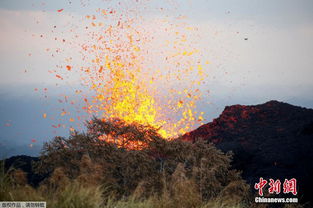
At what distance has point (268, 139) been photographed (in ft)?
62.2

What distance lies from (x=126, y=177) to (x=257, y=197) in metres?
5.00

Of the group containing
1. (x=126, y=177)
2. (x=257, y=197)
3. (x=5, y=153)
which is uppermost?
(x=5, y=153)

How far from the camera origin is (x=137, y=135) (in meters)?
12.2

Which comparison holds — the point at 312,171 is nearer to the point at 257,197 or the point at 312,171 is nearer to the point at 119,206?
the point at 257,197

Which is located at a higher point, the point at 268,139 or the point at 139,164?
the point at 268,139

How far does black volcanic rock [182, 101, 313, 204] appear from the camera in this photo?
15617mm

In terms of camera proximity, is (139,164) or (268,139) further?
(268,139)

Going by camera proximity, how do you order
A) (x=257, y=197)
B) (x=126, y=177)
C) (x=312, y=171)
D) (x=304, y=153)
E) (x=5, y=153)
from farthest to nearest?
(x=304, y=153) → (x=312, y=171) → (x=257, y=197) → (x=126, y=177) → (x=5, y=153)

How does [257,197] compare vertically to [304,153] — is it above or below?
below

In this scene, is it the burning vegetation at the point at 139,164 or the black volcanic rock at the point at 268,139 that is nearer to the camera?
the burning vegetation at the point at 139,164

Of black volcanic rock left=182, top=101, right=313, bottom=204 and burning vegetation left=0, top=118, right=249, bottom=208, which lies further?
black volcanic rock left=182, top=101, right=313, bottom=204

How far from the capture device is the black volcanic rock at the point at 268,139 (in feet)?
51.2

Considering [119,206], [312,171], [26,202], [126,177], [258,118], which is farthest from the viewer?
[258,118]

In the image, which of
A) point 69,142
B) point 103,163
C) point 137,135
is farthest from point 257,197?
point 69,142
